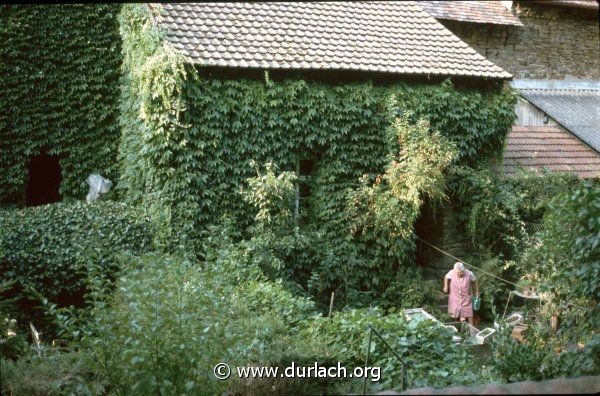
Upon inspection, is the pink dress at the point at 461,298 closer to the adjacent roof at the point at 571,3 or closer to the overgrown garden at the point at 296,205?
the overgrown garden at the point at 296,205

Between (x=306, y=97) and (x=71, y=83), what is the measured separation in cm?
643

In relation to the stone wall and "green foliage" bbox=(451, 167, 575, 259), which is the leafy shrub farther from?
the stone wall

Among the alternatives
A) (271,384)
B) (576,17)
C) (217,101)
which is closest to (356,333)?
(271,384)

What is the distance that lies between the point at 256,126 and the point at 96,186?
506 centimetres

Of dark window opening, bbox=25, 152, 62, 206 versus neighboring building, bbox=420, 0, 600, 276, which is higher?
neighboring building, bbox=420, 0, 600, 276

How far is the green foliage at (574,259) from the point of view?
18.3ft

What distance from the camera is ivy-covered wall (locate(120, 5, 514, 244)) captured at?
1095 cm

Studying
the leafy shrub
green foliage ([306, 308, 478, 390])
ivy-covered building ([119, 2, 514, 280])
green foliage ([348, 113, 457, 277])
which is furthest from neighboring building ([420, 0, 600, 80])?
the leafy shrub

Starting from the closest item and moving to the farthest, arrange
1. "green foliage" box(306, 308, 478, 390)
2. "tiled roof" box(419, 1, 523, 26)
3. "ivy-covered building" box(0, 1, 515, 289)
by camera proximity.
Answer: "green foliage" box(306, 308, 478, 390) → "ivy-covered building" box(0, 1, 515, 289) → "tiled roof" box(419, 1, 523, 26)

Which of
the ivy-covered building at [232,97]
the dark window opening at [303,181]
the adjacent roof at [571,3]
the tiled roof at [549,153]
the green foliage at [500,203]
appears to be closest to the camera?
the ivy-covered building at [232,97]

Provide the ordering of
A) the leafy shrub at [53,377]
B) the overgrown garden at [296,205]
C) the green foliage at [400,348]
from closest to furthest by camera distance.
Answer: the leafy shrub at [53,377] < the green foliage at [400,348] < the overgrown garden at [296,205]

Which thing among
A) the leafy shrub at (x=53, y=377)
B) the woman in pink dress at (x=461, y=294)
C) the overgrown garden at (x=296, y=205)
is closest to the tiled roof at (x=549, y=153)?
the overgrown garden at (x=296, y=205)

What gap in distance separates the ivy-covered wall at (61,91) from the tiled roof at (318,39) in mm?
3647

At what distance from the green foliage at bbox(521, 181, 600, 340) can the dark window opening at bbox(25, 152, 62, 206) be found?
1222 centimetres
